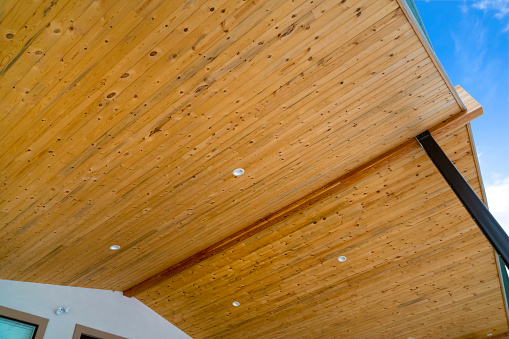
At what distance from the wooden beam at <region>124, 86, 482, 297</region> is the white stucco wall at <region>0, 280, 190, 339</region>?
104 centimetres

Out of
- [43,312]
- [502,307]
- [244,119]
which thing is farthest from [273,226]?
[502,307]

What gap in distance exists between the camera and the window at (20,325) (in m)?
5.40

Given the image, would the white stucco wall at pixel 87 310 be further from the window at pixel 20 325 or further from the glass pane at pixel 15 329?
the glass pane at pixel 15 329

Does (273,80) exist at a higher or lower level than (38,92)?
higher

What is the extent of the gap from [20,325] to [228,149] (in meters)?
4.55

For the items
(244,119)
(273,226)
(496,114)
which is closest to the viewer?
(244,119)

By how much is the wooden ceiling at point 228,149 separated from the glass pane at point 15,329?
702mm

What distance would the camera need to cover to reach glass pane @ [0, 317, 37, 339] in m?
5.38

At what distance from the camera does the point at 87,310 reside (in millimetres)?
6625

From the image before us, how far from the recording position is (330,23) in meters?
3.06

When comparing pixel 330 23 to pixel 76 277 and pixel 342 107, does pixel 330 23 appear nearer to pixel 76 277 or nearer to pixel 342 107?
pixel 342 107

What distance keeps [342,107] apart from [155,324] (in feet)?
21.1

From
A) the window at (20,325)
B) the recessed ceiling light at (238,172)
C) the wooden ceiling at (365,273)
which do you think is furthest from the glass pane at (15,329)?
the recessed ceiling light at (238,172)

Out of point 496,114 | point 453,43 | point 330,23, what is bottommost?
point 330,23
